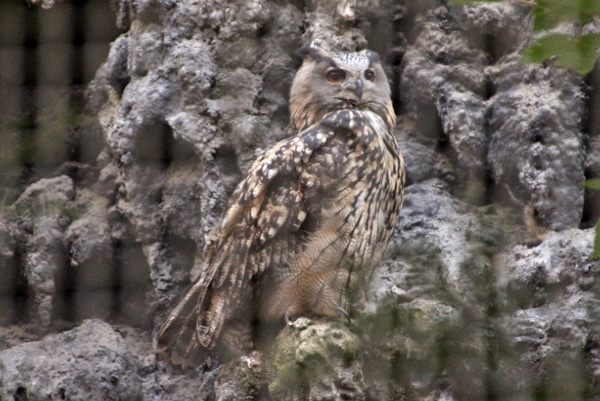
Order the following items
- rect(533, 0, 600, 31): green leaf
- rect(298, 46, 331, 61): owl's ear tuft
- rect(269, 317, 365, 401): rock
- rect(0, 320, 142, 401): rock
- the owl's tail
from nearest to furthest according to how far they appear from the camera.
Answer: rect(533, 0, 600, 31): green leaf, rect(269, 317, 365, 401): rock, the owl's tail, rect(0, 320, 142, 401): rock, rect(298, 46, 331, 61): owl's ear tuft

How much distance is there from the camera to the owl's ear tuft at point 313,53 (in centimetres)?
201

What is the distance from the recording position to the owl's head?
78.3 inches

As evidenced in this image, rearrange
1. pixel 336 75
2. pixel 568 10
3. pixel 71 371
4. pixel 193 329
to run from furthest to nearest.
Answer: pixel 336 75
pixel 71 371
pixel 193 329
pixel 568 10

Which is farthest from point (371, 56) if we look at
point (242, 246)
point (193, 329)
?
point (193, 329)

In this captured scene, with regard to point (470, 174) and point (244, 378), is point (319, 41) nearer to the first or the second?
point (470, 174)

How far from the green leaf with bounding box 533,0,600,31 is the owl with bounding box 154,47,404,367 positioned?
120 cm

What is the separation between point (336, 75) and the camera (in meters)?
2.02

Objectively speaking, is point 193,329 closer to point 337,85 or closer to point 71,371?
point 71,371

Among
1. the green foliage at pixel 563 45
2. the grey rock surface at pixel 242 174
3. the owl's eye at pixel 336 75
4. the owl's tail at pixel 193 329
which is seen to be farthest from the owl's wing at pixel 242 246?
the green foliage at pixel 563 45

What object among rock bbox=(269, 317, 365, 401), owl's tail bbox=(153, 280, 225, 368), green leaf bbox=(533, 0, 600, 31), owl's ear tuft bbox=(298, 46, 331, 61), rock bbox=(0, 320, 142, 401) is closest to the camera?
green leaf bbox=(533, 0, 600, 31)

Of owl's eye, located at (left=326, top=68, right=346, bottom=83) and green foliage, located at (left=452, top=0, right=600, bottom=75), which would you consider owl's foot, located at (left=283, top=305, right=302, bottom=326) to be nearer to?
owl's eye, located at (left=326, top=68, right=346, bottom=83)

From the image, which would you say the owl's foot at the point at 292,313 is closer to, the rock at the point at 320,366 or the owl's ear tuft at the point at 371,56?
the rock at the point at 320,366

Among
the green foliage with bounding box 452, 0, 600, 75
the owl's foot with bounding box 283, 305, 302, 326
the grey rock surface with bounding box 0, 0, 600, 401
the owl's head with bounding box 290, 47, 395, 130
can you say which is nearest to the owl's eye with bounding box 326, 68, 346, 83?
the owl's head with bounding box 290, 47, 395, 130

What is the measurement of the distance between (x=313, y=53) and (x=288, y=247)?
45 centimetres
